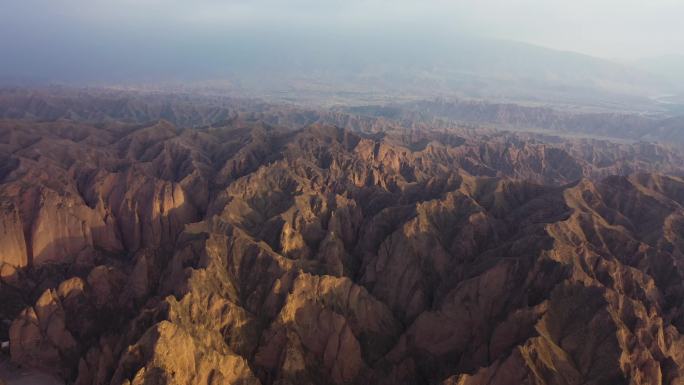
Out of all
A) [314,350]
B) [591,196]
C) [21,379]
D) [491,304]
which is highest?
[591,196]

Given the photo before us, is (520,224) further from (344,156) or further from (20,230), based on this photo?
(20,230)

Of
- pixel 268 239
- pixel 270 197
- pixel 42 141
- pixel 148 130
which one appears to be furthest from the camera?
pixel 148 130

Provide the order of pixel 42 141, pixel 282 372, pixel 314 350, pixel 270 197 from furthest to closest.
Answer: pixel 42 141, pixel 270 197, pixel 314 350, pixel 282 372

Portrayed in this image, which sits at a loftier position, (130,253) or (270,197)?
(270,197)

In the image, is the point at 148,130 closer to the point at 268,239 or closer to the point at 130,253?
the point at 130,253

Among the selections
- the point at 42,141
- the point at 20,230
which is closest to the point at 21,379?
the point at 20,230

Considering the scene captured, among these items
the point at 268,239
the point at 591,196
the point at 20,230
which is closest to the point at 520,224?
the point at 591,196

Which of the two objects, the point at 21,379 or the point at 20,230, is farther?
the point at 20,230
